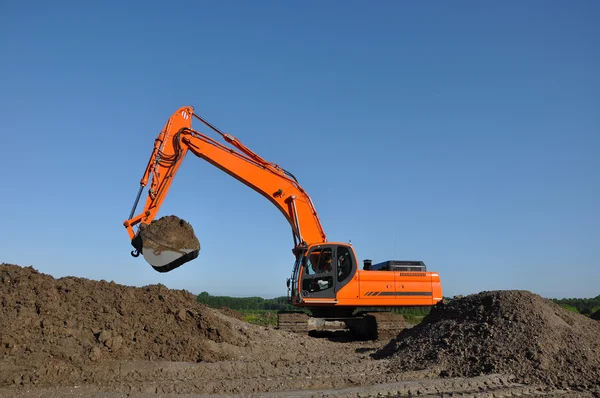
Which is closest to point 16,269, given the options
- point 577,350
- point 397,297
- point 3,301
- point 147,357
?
point 3,301

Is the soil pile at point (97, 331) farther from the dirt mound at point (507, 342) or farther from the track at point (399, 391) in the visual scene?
the dirt mound at point (507, 342)

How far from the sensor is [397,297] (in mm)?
14367

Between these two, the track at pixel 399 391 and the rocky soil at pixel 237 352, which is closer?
the track at pixel 399 391

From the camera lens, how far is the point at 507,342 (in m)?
9.15

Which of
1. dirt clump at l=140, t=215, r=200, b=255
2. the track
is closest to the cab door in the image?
dirt clump at l=140, t=215, r=200, b=255

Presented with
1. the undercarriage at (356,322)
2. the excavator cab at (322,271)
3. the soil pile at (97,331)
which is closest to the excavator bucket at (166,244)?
the soil pile at (97,331)

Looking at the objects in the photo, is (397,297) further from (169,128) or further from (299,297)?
(169,128)

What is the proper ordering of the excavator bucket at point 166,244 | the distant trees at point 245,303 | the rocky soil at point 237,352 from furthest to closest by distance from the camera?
the distant trees at point 245,303, the excavator bucket at point 166,244, the rocky soil at point 237,352

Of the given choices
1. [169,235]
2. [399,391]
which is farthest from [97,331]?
[399,391]

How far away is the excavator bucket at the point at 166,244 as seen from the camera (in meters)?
11.4

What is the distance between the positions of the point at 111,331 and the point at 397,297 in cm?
788

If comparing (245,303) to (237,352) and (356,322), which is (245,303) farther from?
(237,352)

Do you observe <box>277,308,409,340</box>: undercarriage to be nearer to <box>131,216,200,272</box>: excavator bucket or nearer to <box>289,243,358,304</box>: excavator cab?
<box>289,243,358,304</box>: excavator cab

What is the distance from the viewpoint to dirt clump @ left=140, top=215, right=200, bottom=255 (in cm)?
1144
